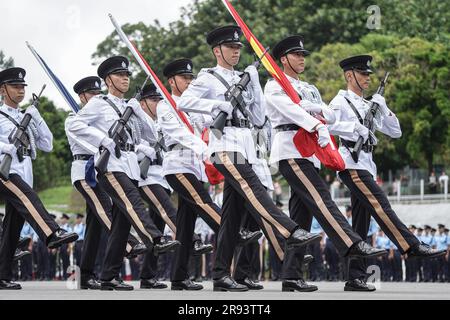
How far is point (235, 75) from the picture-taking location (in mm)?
13133

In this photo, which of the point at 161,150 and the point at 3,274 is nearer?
A: the point at 3,274

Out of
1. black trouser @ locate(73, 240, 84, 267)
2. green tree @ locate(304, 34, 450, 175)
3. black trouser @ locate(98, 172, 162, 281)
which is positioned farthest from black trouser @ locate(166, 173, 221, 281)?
green tree @ locate(304, 34, 450, 175)

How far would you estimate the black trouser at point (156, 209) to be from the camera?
601 inches

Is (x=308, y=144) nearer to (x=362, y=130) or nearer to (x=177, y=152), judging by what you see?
(x=362, y=130)

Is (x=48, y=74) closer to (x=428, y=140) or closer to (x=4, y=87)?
(x=4, y=87)

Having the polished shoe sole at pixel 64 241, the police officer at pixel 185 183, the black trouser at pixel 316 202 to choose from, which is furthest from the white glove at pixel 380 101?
the polished shoe sole at pixel 64 241

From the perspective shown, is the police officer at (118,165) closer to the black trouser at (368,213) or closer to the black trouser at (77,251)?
the black trouser at (368,213)

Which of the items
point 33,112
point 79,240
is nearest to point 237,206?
point 33,112

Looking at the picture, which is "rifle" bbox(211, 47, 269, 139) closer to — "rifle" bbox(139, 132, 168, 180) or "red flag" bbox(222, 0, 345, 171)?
"red flag" bbox(222, 0, 345, 171)

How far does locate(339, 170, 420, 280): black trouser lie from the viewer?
43.0 ft

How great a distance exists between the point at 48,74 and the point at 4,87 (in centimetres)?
169

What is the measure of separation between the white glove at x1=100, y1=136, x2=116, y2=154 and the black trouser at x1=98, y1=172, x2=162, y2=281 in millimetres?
265
